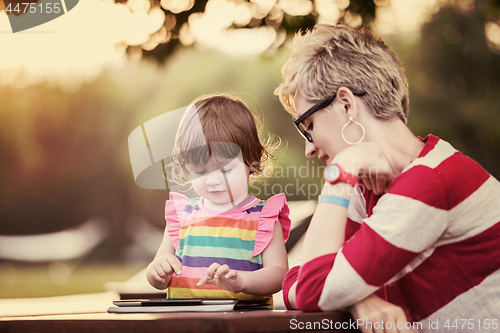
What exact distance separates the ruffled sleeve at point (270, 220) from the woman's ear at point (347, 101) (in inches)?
17.7

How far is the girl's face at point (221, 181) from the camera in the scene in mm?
1188

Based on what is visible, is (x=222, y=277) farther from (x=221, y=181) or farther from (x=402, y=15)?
(x=402, y=15)

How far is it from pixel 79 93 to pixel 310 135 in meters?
1.37

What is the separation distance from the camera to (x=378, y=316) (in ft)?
2.13

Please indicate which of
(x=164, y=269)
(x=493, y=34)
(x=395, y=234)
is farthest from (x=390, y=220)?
(x=493, y=34)

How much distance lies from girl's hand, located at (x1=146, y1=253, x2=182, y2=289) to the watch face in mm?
600

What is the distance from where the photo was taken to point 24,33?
176cm

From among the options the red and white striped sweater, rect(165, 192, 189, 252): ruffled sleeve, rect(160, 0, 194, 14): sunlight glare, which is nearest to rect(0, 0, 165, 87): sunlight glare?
rect(160, 0, 194, 14): sunlight glare

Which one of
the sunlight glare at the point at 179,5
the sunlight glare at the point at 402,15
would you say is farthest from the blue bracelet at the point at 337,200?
the sunlight glare at the point at 402,15

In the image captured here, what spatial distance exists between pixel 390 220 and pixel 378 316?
0.57 feet

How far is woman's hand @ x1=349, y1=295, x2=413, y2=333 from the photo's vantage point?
64 centimetres

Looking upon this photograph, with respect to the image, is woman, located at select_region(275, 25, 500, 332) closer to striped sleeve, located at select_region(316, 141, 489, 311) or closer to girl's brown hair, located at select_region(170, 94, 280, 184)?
striped sleeve, located at select_region(316, 141, 489, 311)

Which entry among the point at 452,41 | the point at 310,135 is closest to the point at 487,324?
the point at 310,135

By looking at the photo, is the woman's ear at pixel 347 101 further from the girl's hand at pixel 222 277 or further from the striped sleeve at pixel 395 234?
the girl's hand at pixel 222 277
